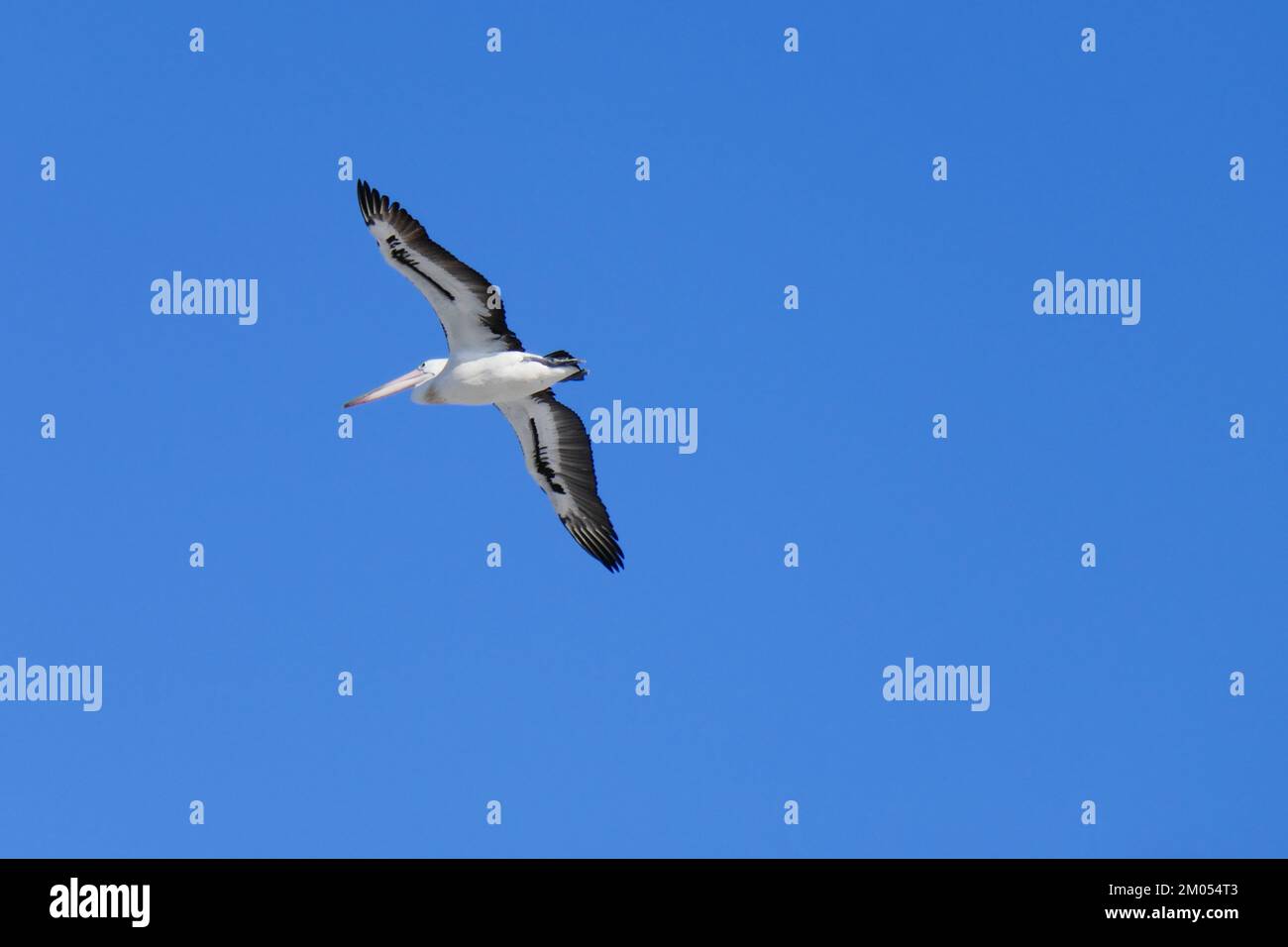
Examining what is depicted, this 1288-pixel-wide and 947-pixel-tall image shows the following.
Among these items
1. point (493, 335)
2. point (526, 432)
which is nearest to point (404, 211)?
point (493, 335)

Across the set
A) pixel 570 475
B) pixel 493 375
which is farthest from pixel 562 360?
pixel 570 475

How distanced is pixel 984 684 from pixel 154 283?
13367 mm

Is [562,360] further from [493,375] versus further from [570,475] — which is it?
[570,475]

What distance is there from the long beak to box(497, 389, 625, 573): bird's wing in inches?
40.7

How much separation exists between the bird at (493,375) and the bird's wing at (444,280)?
10 mm

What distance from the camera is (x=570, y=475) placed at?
2155cm

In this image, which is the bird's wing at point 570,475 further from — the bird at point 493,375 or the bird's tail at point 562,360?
the bird's tail at point 562,360

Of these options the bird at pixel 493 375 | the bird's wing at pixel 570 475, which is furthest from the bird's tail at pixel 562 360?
the bird's wing at pixel 570 475

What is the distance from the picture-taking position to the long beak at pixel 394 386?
2119cm

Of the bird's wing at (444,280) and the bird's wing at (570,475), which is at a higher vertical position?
the bird's wing at (444,280)

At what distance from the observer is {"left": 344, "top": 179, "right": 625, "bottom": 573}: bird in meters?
18.8

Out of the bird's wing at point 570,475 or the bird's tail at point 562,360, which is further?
the bird's wing at point 570,475
